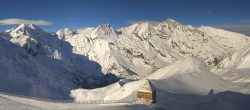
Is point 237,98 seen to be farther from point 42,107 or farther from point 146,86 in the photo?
point 42,107

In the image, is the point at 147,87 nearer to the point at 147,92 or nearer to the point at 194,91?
the point at 147,92

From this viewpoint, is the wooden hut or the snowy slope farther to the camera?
the snowy slope

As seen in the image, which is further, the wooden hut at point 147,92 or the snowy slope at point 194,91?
the snowy slope at point 194,91

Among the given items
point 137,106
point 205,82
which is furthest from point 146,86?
point 205,82

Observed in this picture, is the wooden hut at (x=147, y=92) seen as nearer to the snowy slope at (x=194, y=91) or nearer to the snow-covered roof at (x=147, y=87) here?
the snow-covered roof at (x=147, y=87)

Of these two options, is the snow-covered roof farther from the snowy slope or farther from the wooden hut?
the snowy slope

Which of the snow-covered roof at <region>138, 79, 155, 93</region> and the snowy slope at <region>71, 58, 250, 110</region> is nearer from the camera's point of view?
the snow-covered roof at <region>138, 79, 155, 93</region>

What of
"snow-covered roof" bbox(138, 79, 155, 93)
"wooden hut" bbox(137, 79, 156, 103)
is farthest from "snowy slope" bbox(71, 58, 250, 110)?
"snow-covered roof" bbox(138, 79, 155, 93)

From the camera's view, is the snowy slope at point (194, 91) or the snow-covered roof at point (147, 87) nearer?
the snow-covered roof at point (147, 87)

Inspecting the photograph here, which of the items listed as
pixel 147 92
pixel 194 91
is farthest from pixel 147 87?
pixel 194 91

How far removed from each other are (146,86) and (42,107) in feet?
76.7

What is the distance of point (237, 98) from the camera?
126m

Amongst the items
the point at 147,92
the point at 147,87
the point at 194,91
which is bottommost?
the point at 147,92

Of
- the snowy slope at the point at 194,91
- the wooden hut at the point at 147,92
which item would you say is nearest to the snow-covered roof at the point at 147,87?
the wooden hut at the point at 147,92
